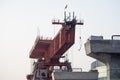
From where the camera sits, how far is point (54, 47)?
59.2 m

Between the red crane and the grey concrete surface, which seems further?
the red crane

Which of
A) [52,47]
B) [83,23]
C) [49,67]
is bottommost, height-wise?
[49,67]

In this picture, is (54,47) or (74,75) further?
(54,47)

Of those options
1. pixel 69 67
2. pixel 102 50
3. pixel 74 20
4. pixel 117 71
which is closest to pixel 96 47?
pixel 102 50

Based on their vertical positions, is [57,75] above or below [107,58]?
below

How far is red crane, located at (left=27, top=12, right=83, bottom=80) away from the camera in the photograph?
52719 millimetres

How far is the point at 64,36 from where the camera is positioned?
53094 mm

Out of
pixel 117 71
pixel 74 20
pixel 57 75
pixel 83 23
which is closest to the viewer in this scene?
pixel 117 71

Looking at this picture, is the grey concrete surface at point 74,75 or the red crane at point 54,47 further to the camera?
the red crane at point 54,47

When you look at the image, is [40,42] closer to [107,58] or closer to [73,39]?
[73,39]

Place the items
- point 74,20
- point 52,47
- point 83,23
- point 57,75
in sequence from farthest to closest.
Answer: point 52,47 < point 83,23 < point 74,20 < point 57,75

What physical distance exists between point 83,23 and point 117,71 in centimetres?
2802

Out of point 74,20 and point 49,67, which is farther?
point 49,67

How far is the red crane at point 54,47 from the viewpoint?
52.7 m
